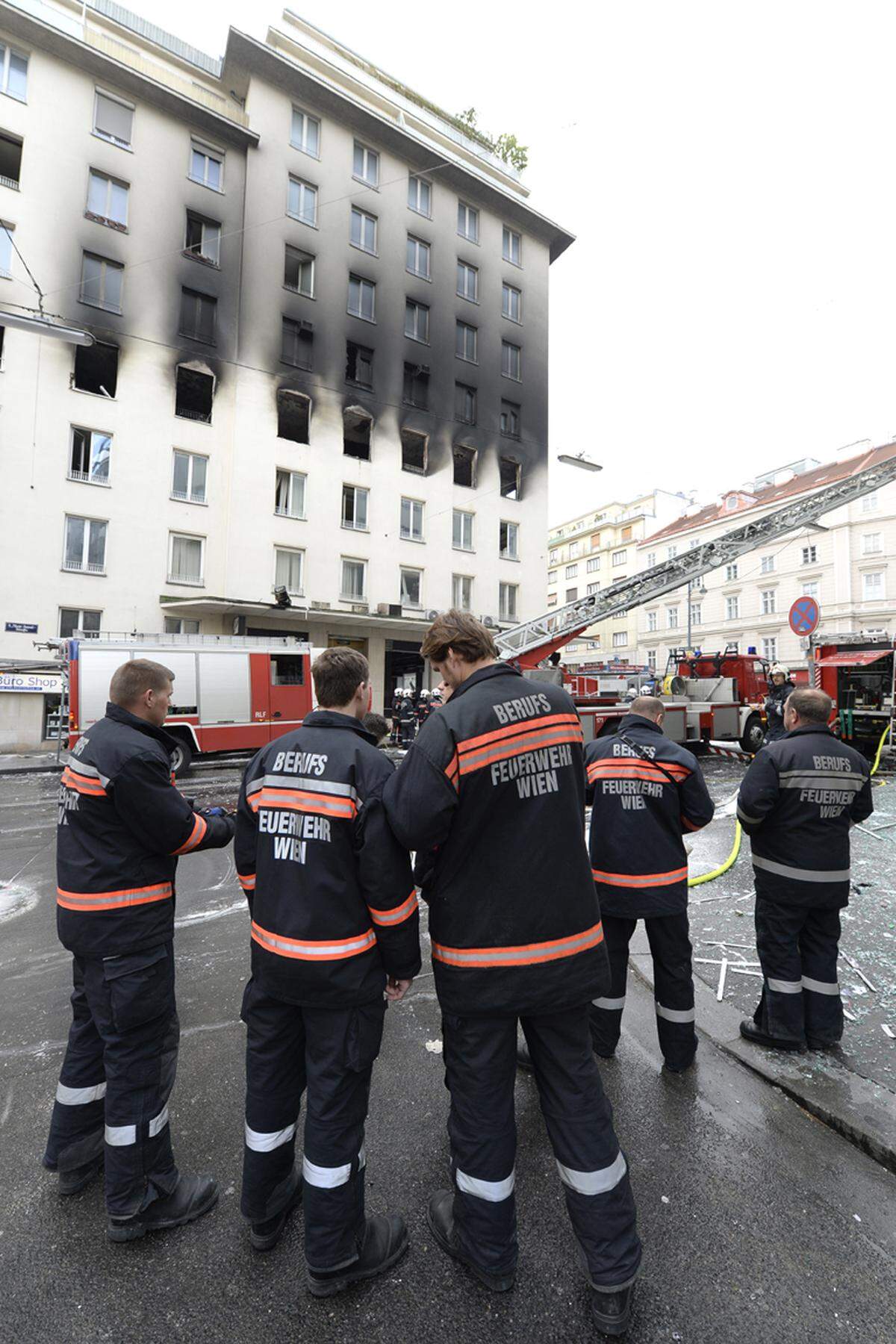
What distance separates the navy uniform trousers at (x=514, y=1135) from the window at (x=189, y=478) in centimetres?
1999

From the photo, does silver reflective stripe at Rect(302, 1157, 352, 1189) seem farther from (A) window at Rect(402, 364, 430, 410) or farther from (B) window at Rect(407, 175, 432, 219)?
(B) window at Rect(407, 175, 432, 219)

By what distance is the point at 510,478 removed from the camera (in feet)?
83.8

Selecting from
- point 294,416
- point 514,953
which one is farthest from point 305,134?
point 514,953

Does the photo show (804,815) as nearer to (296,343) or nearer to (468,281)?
(296,343)

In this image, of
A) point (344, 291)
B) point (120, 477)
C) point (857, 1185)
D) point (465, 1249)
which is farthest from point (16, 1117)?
point (344, 291)

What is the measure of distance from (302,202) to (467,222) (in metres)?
7.34

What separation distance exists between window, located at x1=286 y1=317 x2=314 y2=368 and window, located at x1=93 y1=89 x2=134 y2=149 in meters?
6.53

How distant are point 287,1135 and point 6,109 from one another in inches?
1019

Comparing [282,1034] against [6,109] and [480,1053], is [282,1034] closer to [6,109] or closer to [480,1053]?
[480,1053]

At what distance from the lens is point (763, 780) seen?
10.4ft

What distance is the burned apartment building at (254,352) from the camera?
57.0 feet

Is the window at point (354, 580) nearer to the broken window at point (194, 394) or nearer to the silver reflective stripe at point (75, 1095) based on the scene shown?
the broken window at point (194, 394)

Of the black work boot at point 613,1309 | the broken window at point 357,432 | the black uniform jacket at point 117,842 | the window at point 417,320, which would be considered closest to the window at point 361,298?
the window at point 417,320

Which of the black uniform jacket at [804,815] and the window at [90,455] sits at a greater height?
the window at [90,455]
